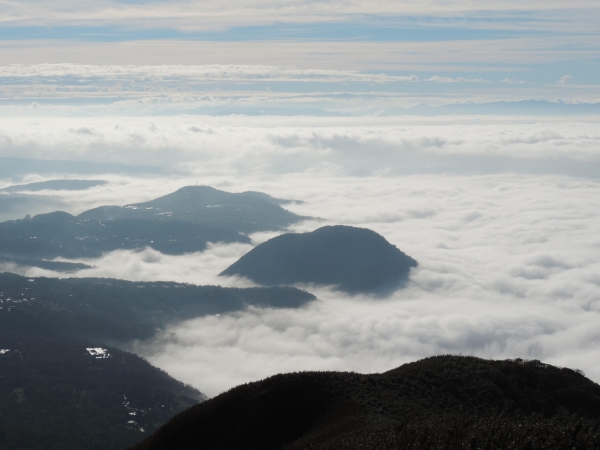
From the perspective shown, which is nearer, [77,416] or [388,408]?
[388,408]

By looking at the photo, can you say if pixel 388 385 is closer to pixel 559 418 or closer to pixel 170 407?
pixel 559 418

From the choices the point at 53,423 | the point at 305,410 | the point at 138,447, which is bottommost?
the point at 53,423

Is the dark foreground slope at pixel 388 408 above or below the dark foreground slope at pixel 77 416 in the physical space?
above

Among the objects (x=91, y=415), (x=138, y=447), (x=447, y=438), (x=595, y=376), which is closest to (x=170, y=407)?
(x=91, y=415)

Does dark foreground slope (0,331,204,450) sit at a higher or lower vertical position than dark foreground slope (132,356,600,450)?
lower

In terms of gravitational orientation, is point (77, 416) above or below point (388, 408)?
below

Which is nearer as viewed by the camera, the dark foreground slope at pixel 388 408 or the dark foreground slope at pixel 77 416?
the dark foreground slope at pixel 388 408

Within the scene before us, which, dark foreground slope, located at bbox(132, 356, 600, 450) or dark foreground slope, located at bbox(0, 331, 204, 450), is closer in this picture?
dark foreground slope, located at bbox(132, 356, 600, 450)

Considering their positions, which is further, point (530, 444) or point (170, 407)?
point (170, 407)
